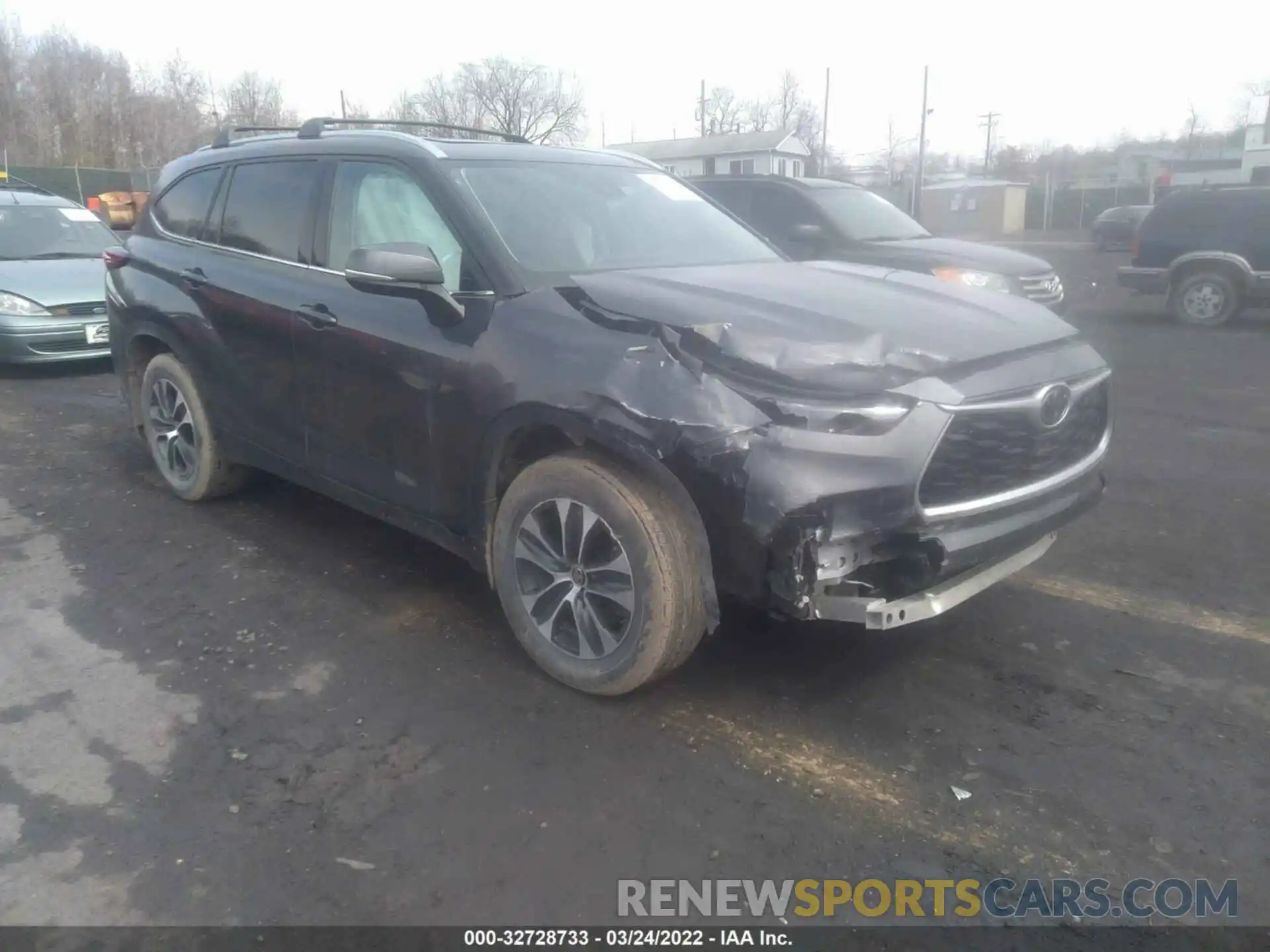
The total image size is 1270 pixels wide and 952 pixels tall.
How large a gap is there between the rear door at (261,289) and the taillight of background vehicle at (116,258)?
0.85 meters

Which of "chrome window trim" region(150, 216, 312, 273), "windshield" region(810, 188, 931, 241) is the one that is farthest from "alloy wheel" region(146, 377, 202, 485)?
"windshield" region(810, 188, 931, 241)

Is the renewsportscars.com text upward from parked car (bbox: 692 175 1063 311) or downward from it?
downward

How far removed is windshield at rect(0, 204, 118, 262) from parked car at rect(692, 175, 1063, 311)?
6.24 metres

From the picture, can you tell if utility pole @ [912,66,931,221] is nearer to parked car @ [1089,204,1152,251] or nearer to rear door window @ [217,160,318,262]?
parked car @ [1089,204,1152,251]

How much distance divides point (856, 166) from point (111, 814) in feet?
231

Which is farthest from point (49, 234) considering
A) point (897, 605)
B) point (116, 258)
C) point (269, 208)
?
point (897, 605)

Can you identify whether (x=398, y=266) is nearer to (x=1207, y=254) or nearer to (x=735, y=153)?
(x=1207, y=254)

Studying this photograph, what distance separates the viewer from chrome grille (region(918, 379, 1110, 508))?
304 centimetres

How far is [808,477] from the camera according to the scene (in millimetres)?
2889

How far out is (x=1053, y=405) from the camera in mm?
3338

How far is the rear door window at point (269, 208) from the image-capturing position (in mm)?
4504

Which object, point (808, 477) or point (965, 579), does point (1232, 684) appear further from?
point (808, 477)

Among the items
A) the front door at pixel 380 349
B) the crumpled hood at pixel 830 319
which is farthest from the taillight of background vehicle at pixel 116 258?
the crumpled hood at pixel 830 319

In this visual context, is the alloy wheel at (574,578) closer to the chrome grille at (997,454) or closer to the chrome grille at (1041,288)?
the chrome grille at (997,454)
